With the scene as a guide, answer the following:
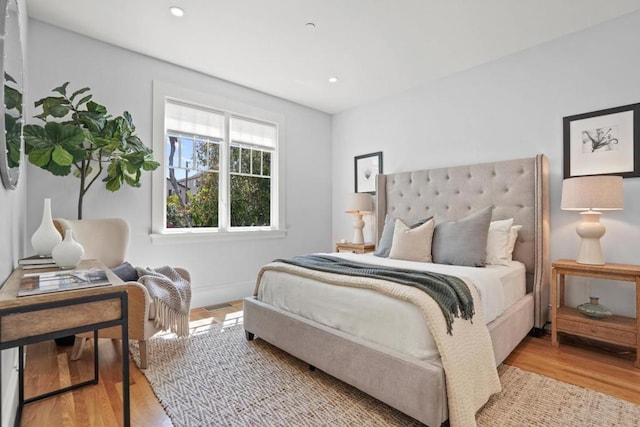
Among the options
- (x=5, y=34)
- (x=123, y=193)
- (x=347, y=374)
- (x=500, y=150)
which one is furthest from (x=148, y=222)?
(x=500, y=150)

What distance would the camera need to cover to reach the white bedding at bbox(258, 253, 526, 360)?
1.65m

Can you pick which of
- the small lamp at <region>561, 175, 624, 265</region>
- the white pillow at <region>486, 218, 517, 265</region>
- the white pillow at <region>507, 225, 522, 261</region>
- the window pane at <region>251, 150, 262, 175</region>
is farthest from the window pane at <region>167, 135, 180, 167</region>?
the small lamp at <region>561, 175, 624, 265</region>

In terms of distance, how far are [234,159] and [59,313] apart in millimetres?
3168

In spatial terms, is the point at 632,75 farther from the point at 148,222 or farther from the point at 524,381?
the point at 148,222

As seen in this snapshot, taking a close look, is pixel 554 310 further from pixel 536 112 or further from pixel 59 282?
pixel 59 282

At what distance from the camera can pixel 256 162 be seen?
14.4 feet

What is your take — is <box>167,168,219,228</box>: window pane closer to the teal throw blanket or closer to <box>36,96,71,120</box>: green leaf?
<box>36,96,71,120</box>: green leaf

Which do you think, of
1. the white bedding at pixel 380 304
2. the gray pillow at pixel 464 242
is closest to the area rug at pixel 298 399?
the white bedding at pixel 380 304

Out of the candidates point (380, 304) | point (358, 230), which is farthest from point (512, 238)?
point (358, 230)

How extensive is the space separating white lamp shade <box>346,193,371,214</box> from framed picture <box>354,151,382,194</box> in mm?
267

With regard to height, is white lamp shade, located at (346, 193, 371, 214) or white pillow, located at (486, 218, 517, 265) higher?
white lamp shade, located at (346, 193, 371, 214)

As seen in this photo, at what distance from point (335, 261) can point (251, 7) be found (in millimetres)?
2158

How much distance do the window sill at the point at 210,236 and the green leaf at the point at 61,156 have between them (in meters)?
1.13

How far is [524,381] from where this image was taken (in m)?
2.04
